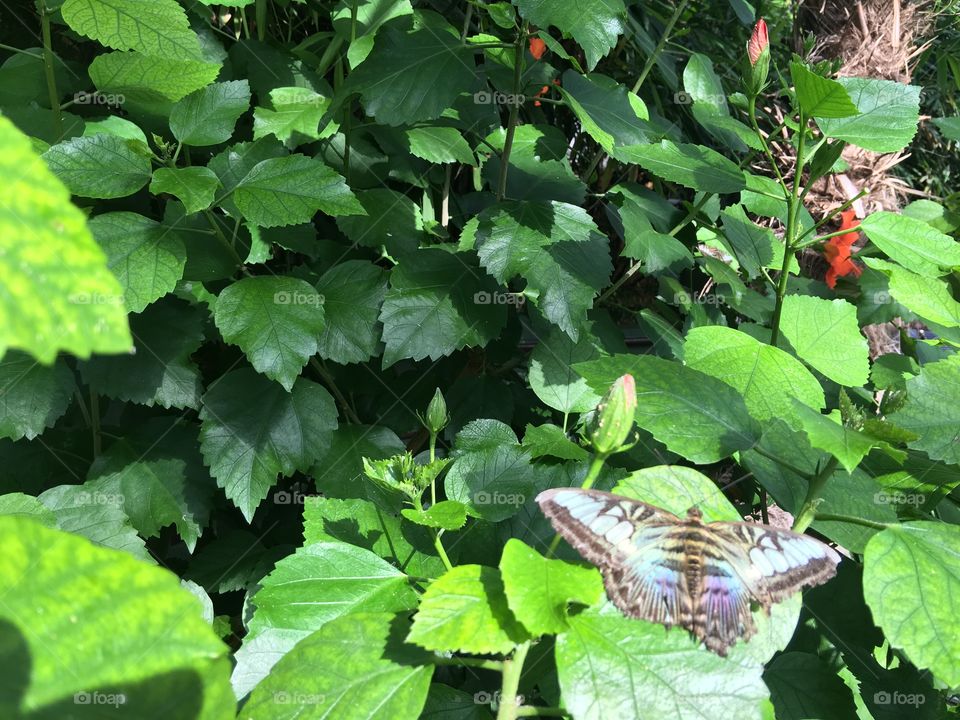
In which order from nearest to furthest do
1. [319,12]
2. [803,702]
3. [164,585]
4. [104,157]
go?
[164,585] < [803,702] < [104,157] < [319,12]

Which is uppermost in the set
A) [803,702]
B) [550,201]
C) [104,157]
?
[104,157]

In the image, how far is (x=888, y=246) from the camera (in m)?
0.94

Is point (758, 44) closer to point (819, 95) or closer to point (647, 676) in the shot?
point (819, 95)

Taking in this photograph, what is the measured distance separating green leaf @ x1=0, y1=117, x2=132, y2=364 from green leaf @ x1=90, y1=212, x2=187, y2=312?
2.18 ft

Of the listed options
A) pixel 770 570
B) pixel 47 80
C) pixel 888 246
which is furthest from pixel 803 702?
pixel 47 80

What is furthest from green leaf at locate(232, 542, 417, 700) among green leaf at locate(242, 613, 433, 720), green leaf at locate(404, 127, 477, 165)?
green leaf at locate(404, 127, 477, 165)

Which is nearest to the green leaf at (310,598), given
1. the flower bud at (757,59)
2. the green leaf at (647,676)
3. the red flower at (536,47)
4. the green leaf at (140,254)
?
the green leaf at (647,676)

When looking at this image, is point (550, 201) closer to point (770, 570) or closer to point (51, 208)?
point (770, 570)

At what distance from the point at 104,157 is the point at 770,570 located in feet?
2.77

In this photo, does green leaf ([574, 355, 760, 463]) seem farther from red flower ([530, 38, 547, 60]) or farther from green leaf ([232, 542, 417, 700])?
red flower ([530, 38, 547, 60])

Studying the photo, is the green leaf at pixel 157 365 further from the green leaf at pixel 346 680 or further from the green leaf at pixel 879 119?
the green leaf at pixel 879 119

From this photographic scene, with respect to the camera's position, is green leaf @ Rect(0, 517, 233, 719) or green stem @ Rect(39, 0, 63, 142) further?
green stem @ Rect(39, 0, 63, 142)

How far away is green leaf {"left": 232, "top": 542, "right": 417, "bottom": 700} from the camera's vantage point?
639 millimetres

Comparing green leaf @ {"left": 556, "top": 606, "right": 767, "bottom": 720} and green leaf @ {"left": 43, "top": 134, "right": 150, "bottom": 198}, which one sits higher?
green leaf @ {"left": 43, "top": 134, "right": 150, "bottom": 198}
